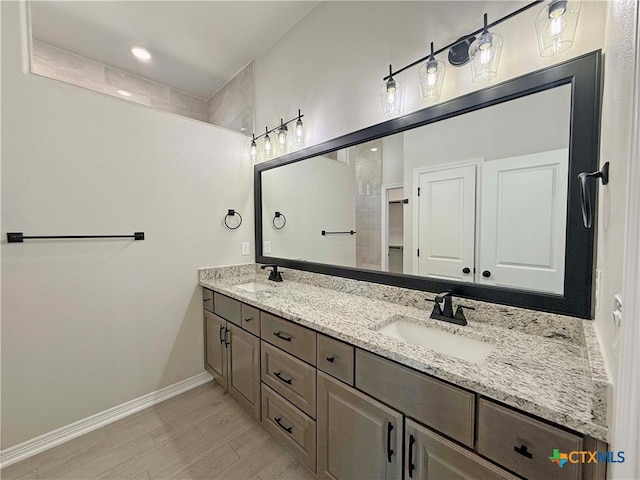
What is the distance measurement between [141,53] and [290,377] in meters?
3.00

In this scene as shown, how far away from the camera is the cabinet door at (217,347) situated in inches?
79.7

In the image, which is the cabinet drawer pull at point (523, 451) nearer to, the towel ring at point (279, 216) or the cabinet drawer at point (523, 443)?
the cabinet drawer at point (523, 443)

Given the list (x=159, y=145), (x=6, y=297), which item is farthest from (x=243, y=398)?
(x=159, y=145)

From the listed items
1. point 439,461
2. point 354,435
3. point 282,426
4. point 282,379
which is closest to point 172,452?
point 282,426

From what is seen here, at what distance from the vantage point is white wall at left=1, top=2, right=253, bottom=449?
1.53m

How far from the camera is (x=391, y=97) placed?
151 centimetres

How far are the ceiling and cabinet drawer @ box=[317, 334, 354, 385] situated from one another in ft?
7.69

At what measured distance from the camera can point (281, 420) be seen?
1.52 m

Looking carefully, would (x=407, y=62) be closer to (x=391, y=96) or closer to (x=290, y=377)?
(x=391, y=96)

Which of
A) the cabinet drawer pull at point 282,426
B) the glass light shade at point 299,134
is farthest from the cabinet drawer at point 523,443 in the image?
the glass light shade at point 299,134

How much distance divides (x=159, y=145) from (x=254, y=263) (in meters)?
1.28

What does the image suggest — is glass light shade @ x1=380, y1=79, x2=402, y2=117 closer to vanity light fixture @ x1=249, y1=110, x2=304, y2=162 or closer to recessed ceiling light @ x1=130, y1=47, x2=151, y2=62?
vanity light fixture @ x1=249, y1=110, x2=304, y2=162

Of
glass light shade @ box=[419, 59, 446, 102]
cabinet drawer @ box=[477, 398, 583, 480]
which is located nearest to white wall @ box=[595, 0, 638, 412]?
cabinet drawer @ box=[477, 398, 583, 480]

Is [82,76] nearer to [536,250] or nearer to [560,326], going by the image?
[536,250]
